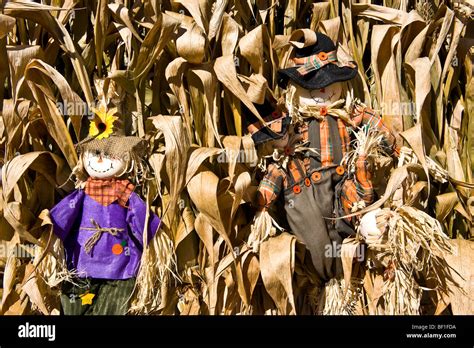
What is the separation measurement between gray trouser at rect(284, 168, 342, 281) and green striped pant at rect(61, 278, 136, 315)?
0.38 metres

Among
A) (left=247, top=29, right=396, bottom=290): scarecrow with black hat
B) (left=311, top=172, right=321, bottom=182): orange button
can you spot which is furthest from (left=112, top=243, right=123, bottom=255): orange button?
(left=311, top=172, right=321, bottom=182): orange button

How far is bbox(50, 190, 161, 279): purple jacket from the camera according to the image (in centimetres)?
170

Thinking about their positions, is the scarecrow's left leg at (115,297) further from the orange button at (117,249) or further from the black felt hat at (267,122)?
the black felt hat at (267,122)

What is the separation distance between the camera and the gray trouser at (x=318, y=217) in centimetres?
172

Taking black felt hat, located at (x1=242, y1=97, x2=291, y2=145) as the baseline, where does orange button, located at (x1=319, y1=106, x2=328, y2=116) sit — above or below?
above

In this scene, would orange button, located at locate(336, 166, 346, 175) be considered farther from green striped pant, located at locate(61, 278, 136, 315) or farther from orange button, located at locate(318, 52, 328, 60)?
green striped pant, located at locate(61, 278, 136, 315)

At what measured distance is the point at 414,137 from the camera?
164 centimetres

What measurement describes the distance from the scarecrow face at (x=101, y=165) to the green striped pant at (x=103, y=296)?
0.23 m

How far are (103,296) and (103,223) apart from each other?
0.16m

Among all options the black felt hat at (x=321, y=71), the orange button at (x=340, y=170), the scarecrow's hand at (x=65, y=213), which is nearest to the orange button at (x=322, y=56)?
the black felt hat at (x=321, y=71)

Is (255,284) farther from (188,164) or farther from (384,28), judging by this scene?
(384,28)

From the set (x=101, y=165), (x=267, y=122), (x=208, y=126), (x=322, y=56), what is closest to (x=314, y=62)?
(x=322, y=56)
